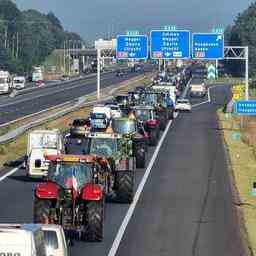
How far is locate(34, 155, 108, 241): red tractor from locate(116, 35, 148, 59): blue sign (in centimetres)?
5997

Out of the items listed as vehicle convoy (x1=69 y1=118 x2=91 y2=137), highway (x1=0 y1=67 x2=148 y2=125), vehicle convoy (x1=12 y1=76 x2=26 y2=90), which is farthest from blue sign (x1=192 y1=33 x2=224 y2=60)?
vehicle convoy (x1=12 y1=76 x2=26 y2=90)

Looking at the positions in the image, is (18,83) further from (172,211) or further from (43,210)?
(43,210)

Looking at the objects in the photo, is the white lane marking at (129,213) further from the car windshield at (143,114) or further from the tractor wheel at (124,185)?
the car windshield at (143,114)

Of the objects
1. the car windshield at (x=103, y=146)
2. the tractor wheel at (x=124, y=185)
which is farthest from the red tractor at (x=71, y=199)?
the car windshield at (x=103, y=146)

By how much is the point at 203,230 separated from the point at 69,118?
48.9m

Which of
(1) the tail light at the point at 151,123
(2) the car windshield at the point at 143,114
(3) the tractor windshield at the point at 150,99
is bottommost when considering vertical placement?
(1) the tail light at the point at 151,123

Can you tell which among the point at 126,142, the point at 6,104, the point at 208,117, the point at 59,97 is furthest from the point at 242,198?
the point at 59,97

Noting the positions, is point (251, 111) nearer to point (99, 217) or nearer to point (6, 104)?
point (99, 217)

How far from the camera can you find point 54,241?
55.2 feet

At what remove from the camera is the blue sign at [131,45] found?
83250 mm

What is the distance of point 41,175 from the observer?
120ft

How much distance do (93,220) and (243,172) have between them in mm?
19082

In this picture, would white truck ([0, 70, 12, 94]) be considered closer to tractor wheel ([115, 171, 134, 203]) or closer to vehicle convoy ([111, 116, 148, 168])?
vehicle convoy ([111, 116, 148, 168])

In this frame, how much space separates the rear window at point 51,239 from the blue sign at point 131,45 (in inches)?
2616
